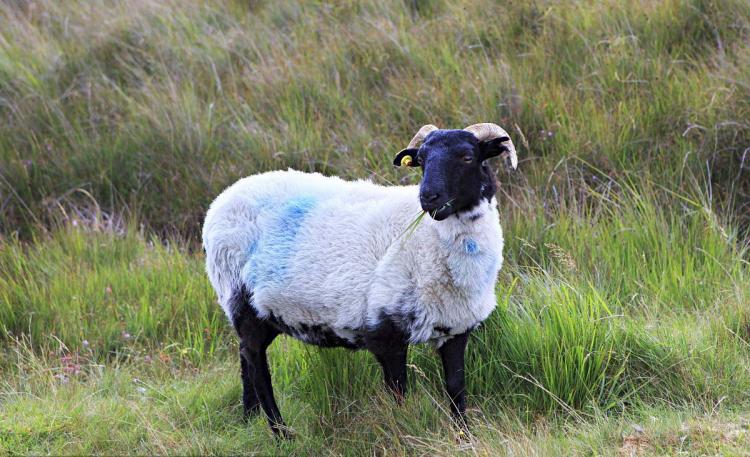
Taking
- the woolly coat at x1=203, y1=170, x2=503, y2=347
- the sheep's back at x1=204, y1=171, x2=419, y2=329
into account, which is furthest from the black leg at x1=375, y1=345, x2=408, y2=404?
the sheep's back at x1=204, y1=171, x2=419, y2=329

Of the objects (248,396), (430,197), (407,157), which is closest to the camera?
(430,197)

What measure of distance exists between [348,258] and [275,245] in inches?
17.8

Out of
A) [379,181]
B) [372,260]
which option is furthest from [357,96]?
[372,260]

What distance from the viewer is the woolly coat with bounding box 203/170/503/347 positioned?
455 centimetres

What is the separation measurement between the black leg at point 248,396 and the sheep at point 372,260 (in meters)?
0.01

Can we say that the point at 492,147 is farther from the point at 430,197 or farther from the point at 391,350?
the point at 391,350

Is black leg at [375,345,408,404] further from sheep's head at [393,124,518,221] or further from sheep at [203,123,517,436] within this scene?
sheep's head at [393,124,518,221]

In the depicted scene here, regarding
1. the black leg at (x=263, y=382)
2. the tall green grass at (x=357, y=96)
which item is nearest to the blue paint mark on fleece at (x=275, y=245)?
the black leg at (x=263, y=382)

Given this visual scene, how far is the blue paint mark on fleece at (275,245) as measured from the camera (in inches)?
192

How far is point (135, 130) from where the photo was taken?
855 centimetres

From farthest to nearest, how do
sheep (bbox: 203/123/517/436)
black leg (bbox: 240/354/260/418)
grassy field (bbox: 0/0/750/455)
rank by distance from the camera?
1. black leg (bbox: 240/354/260/418)
2. grassy field (bbox: 0/0/750/455)
3. sheep (bbox: 203/123/517/436)

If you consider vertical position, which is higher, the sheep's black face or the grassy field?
the sheep's black face

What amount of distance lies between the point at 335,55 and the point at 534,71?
196 cm

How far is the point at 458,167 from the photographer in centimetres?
450
